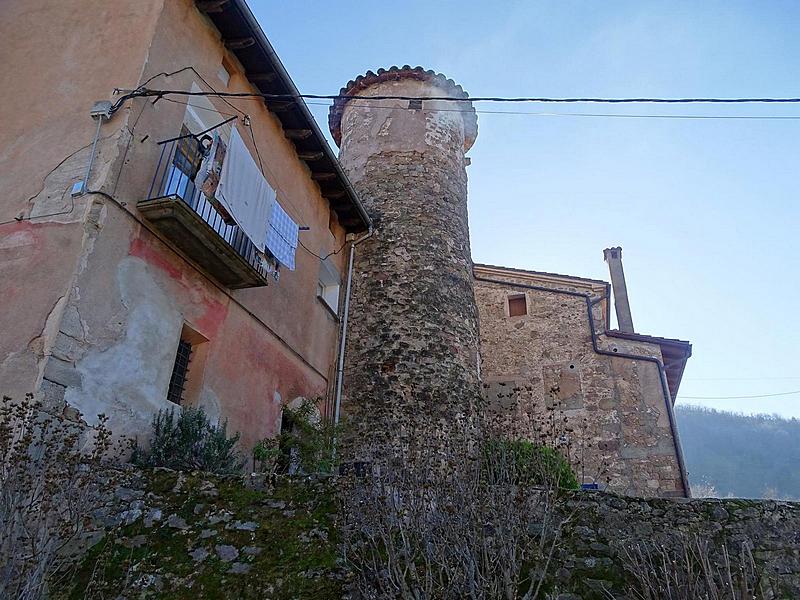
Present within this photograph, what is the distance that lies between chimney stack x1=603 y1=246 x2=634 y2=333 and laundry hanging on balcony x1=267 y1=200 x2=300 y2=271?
9.77 meters

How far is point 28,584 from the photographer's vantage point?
139 inches

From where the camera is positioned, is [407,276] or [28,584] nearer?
[28,584]

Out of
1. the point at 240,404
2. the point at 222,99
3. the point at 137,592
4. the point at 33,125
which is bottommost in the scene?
the point at 137,592

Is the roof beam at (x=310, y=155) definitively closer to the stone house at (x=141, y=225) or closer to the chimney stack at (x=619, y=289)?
the stone house at (x=141, y=225)

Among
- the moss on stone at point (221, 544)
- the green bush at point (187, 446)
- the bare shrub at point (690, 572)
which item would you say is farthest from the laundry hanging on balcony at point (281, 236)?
the bare shrub at point (690, 572)

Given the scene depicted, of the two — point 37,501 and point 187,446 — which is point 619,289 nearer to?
point 187,446

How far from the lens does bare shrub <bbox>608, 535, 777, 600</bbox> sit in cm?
457

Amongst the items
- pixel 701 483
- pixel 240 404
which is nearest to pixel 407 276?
pixel 240 404

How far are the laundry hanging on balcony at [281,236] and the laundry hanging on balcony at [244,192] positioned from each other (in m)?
0.20

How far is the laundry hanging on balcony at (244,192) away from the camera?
7.92 metres

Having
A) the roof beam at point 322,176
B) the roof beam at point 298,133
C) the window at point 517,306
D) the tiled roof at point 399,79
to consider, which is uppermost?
the tiled roof at point 399,79

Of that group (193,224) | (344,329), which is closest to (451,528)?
(193,224)

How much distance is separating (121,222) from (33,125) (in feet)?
6.90

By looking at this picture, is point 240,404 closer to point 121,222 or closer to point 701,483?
point 121,222
